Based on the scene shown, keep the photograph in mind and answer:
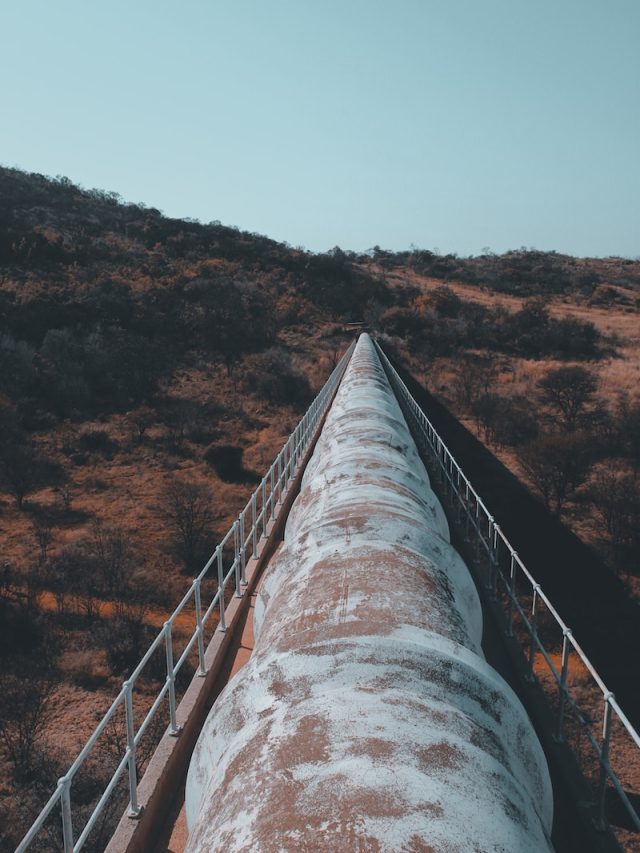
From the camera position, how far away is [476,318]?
4206 cm

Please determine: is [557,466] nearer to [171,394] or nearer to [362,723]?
[171,394]

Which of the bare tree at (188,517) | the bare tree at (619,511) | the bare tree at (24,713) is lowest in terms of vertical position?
the bare tree at (24,713)

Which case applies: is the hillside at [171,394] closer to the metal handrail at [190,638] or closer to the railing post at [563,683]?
the metal handrail at [190,638]

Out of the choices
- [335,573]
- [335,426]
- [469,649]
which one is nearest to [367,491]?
[335,573]

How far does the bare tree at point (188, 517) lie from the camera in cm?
1513

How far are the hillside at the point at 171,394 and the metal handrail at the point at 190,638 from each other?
1399 millimetres

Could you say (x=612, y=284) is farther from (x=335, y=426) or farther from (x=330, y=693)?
(x=330, y=693)

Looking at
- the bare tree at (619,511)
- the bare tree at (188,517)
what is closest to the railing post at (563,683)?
the bare tree at (619,511)

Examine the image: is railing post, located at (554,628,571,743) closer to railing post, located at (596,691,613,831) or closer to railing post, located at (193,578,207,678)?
railing post, located at (596,691,613,831)

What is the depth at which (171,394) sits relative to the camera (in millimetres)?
28625

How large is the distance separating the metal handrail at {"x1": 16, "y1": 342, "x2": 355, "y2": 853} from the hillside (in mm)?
1399

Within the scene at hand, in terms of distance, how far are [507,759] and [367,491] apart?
2575 mm

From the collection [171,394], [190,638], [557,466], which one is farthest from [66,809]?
[171,394]

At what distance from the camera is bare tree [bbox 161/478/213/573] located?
49.6 ft
